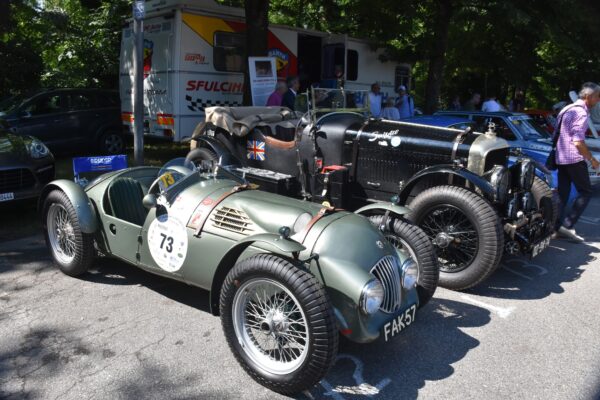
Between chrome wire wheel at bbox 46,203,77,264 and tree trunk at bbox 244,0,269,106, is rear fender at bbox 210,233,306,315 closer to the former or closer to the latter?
chrome wire wheel at bbox 46,203,77,264

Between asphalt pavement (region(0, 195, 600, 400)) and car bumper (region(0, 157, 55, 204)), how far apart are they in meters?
1.31

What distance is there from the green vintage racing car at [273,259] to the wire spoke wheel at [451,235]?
796mm

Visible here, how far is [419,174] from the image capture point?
5062mm

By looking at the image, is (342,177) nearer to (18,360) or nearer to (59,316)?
(59,316)

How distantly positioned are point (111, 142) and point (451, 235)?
8.94 metres

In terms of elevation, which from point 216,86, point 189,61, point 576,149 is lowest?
point 576,149

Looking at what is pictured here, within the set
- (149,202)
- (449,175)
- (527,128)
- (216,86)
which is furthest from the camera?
(216,86)

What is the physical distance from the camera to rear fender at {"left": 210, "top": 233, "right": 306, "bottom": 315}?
9.77ft

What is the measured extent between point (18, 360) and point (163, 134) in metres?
7.26

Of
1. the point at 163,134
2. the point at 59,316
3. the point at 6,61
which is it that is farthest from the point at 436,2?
the point at 59,316

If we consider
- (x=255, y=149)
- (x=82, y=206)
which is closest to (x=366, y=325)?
(x=82, y=206)

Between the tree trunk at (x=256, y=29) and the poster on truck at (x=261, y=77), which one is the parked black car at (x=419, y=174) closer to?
the poster on truck at (x=261, y=77)

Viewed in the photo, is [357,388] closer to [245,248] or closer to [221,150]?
[245,248]

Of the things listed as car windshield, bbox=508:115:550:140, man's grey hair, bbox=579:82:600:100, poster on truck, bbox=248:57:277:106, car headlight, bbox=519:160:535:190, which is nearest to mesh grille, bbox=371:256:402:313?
car headlight, bbox=519:160:535:190
